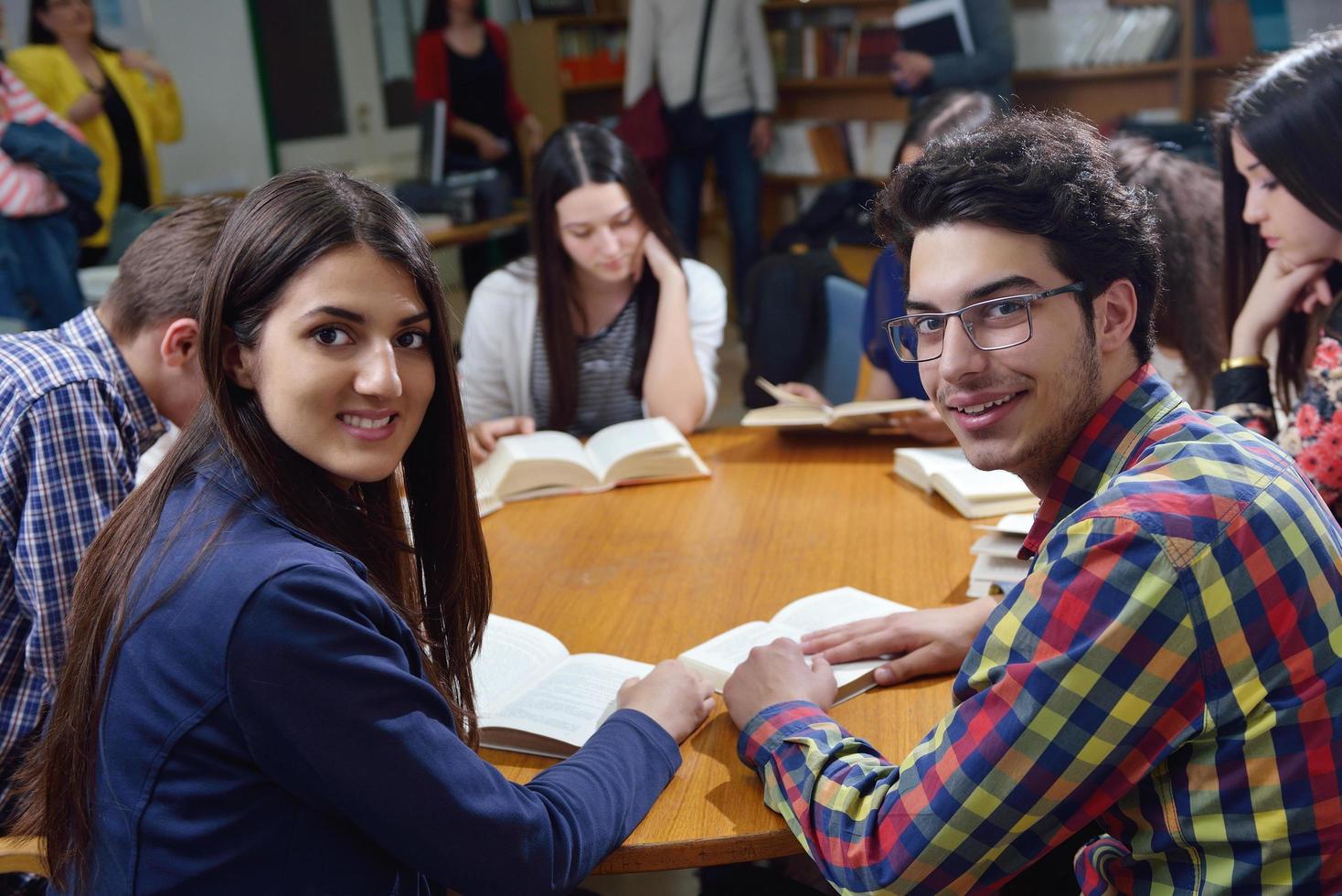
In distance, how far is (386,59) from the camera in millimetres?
6859

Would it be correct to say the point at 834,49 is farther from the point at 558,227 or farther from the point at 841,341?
the point at 558,227

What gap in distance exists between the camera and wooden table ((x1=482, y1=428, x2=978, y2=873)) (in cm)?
114

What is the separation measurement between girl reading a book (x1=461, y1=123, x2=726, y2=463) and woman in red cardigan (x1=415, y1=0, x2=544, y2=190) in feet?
11.0

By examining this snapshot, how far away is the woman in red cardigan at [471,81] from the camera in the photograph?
18.2 feet

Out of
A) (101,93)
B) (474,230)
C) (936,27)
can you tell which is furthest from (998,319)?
(101,93)

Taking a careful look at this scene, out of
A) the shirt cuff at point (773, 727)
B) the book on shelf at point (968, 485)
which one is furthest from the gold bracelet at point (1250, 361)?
the shirt cuff at point (773, 727)

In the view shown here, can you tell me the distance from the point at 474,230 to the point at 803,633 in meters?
3.99

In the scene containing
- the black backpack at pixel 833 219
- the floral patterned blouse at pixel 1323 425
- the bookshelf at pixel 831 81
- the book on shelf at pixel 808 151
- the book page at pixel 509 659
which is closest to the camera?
the book page at pixel 509 659

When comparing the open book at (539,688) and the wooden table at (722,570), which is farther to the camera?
the open book at (539,688)

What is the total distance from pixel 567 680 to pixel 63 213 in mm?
3209

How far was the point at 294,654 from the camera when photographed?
0.91 m

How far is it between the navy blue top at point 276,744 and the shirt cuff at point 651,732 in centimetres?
19

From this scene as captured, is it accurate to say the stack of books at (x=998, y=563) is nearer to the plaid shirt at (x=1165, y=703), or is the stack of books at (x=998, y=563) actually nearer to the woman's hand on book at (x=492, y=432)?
the plaid shirt at (x=1165, y=703)

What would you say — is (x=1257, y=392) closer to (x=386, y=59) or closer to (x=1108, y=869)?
(x=1108, y=869)
